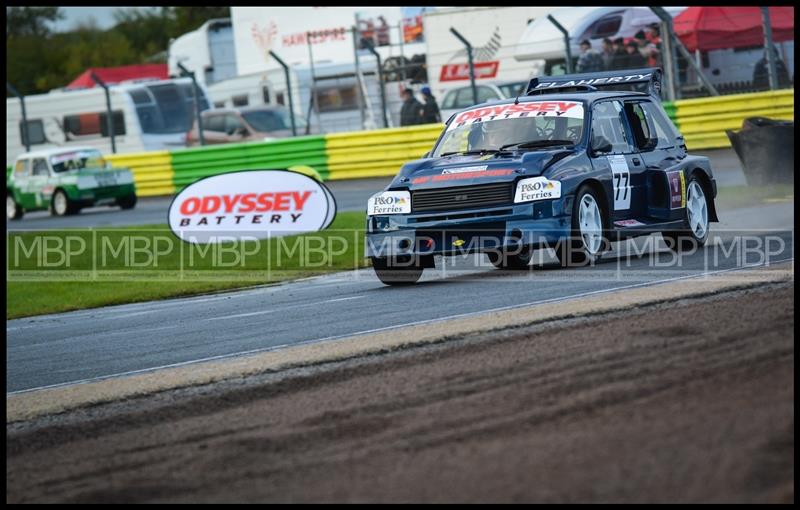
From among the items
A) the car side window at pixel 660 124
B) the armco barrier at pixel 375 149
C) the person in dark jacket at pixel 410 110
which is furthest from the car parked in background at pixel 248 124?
the car side window at pixel 660 124

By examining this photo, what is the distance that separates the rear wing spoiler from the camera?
47.8 feet

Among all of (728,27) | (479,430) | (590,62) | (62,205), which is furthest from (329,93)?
(479,430)

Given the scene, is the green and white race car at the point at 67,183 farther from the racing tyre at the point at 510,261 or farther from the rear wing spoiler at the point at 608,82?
the racing tyre at the point at 510,261

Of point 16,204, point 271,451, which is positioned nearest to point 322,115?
point 16,204

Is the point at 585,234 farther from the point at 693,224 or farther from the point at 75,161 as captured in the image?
the point at 75,161

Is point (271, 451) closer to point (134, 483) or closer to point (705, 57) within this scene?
point (134, 483)

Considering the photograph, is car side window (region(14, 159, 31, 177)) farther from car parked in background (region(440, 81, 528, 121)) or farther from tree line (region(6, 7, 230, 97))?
tree line (region(6, 7, 230, 97))

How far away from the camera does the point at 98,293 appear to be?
1591cm

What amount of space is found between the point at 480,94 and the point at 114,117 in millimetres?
11861

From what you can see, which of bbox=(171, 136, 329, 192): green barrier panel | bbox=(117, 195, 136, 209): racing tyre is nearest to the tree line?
bbox=(171, 136, 329, 192): green barrier panel

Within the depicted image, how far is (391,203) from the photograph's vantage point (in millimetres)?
12156

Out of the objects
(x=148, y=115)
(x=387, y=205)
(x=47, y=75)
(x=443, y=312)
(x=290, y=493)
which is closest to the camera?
(x=290, y=493)

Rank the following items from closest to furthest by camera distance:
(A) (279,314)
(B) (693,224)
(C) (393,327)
→ (C) (393,327), (A) (279,314), (B) (693,224)

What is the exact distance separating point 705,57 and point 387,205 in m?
17.3
